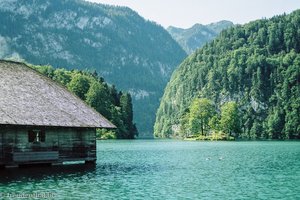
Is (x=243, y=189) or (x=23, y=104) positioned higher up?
(x=23, y=104)

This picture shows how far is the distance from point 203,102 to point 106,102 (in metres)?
36.1

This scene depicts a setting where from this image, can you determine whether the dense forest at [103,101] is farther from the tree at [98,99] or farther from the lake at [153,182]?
the lake at [153,182]

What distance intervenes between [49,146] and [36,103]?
4548 millimetres

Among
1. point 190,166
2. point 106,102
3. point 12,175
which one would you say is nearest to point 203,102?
point 106,102

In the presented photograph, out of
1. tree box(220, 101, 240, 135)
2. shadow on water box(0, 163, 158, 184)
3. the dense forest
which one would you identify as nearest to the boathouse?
shadow on water box(0, 163, 158, 184)

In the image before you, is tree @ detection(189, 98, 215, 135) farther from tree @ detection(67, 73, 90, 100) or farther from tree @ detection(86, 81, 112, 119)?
tree @ detection(67, 73, 90, 100)

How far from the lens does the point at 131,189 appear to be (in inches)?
1373

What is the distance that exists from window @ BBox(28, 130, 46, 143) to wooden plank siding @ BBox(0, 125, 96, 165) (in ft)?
1.06

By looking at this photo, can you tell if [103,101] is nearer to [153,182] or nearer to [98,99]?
[98,99]

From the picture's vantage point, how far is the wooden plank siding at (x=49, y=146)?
45938 millimetres

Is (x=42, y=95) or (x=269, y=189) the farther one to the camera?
(x=42, y=95)

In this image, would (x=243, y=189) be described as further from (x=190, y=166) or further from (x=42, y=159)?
(x=42, y=159)

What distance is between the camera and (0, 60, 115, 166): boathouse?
150 feet

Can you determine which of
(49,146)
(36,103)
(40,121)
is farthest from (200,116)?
(40,121)
